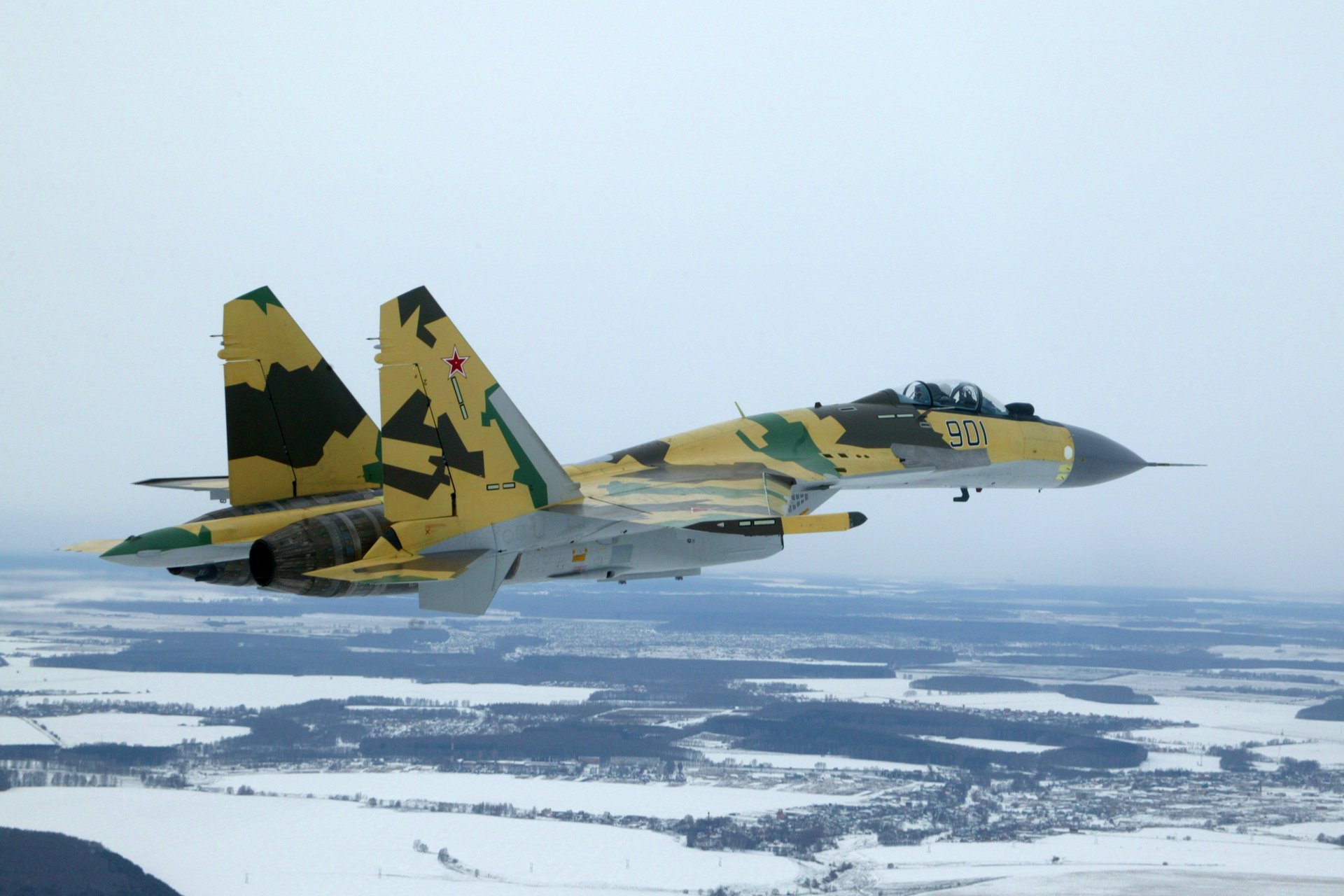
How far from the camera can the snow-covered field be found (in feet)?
203

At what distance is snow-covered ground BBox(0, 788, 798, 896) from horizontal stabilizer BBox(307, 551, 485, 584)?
132 feet

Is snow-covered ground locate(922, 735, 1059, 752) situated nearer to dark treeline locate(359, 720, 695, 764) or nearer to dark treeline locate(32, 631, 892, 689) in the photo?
dark treeline locate(359, 720, 695, 764)

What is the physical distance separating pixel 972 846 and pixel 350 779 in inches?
1423

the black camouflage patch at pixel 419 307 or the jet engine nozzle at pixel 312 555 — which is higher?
the black camouflage patch at pixel 419 307

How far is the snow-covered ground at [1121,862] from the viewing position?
5238 centimetres

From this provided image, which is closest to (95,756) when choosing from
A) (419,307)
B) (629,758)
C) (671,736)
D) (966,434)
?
(629,758)

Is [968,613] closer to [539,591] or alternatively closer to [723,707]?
[539,591]

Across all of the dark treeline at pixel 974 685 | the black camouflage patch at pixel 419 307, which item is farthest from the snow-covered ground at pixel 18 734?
the dark treeline at pixel 974 685

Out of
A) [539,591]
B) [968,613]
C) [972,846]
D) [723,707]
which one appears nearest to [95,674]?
[723,707]

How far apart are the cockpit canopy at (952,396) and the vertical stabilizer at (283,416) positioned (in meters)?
9.99

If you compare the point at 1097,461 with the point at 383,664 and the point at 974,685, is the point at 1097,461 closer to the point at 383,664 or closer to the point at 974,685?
the point at 383,664

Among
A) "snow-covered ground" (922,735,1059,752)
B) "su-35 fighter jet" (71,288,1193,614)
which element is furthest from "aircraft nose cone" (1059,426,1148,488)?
→ "snow-covered ground" (922,735,1059,752)

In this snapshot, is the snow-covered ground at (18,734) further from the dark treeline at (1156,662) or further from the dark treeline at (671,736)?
the dark treeline at (1156,662)

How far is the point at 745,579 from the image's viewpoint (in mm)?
198375
